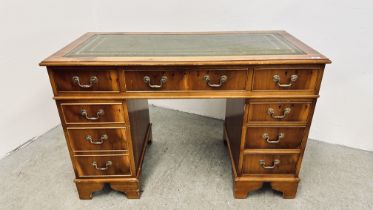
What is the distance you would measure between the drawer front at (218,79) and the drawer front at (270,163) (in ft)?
1.34

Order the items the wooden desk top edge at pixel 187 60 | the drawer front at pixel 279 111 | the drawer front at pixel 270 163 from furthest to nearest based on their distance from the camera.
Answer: the drawer front at pixel 270 163
the drawer front at pixel 279 111
the wooden desk top edge at pixel 187 60

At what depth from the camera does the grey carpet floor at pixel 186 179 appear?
138cm

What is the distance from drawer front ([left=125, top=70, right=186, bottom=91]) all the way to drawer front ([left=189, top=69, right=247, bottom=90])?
0.19 feet

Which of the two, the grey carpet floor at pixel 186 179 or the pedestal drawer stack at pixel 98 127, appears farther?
the grey carpet floor at pixel 186 179

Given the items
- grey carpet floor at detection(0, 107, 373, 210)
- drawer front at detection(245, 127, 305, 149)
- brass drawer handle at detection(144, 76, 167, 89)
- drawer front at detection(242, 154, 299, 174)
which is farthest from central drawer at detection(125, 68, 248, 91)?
grey carpet floor at detection(0, 107, 373, 210)

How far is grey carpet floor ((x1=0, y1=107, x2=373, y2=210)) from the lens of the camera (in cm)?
138

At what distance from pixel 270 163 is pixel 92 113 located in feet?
3.07

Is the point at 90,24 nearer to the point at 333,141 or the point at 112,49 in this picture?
the point at 112,49

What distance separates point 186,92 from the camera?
1.12 metres

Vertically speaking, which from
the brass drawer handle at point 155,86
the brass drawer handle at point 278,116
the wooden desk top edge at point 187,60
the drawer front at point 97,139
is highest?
the wooden desk top edge at point 187,60

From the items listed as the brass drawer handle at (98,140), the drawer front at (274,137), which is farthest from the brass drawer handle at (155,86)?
the drawer front at (274,137)

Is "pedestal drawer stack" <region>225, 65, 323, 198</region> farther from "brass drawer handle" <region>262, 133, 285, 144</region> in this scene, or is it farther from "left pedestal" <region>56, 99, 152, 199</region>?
"left pedestal" <region>56, 99, 152, 199</region>

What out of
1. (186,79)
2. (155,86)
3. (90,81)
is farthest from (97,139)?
(186,79)

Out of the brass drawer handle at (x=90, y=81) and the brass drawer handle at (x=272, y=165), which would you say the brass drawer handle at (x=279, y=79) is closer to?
the brass drawer handle at (x=272, y=165)
